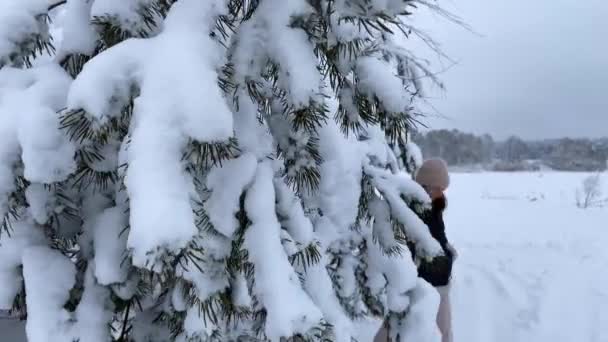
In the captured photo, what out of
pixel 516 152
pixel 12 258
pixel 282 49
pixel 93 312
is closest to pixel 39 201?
pixel 12 258

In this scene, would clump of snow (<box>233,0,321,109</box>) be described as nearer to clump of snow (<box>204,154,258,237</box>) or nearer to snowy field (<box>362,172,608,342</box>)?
clump of snow (<box>204,154,258,237</box>)

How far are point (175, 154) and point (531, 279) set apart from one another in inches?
323

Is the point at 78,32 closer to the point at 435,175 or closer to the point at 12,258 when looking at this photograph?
the point at 12,258

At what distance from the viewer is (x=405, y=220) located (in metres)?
2.20

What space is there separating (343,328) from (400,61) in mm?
3748

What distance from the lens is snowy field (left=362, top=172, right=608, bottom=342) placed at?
5.83 metres

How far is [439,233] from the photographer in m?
3.88

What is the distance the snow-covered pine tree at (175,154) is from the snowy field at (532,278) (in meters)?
4.83

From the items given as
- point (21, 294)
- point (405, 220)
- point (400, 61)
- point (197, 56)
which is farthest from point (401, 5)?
point (400, 61)

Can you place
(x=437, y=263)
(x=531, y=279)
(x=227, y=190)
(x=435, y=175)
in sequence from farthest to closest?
(x=531, y=279) → (x=435, y=175) → (x=437, y=263) → (x=227, y=190)

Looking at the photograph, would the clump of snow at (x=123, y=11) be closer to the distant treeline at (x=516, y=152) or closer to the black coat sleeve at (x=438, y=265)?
the black coat sleeve at (x=438, y=265)

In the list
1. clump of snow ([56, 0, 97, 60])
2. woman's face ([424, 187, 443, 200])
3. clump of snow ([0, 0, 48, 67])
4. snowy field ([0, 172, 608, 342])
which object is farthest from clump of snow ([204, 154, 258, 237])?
snowy field ([0, 172, 608, 342])

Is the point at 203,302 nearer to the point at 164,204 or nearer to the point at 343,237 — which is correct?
the point at 164,204

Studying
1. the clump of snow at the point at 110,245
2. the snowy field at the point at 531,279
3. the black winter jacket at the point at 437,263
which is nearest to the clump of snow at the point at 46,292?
the clump of snow at the point at 110,245
